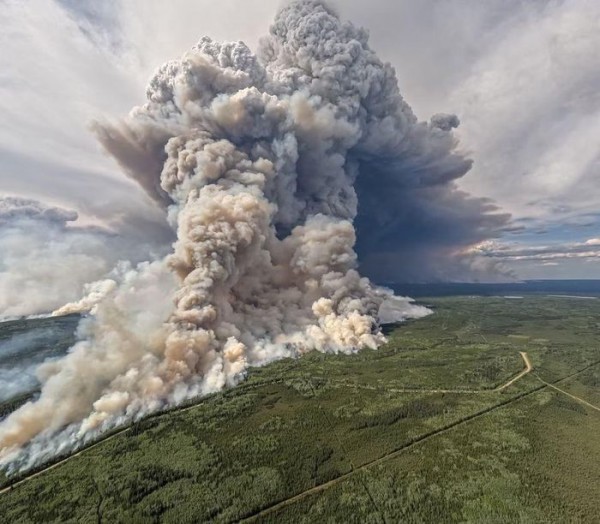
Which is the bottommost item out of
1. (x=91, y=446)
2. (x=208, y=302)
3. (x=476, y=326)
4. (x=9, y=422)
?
(x=476, y=326)

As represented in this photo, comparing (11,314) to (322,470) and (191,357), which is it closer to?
(191,357)

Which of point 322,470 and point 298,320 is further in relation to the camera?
point 298,320

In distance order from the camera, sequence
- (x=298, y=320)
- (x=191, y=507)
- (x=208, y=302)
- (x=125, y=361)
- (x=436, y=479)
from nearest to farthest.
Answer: (x=191, y=507) < (x=436, y=479) < (x=125, y=361) < (x=208, y=302) < (x=298, y=320)

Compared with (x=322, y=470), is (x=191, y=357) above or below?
above

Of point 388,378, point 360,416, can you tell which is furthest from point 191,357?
point 388,378

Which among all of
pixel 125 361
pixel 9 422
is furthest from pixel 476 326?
pixel 9 422

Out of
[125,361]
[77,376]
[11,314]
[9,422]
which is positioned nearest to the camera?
[9,422]
